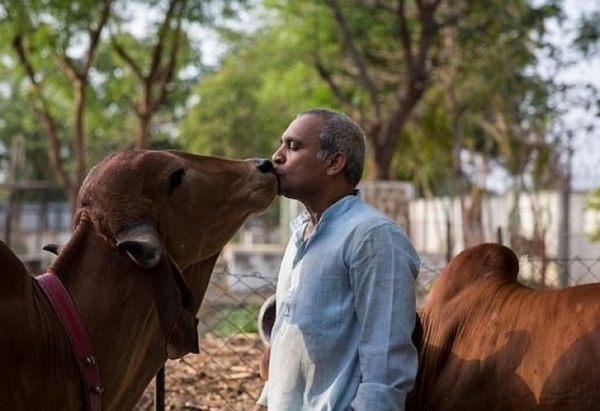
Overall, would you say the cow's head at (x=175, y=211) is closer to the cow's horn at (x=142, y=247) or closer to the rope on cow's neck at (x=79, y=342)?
the cow's horn at (x=142, y=247)

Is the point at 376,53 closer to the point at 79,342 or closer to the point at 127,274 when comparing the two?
the point at 127,274

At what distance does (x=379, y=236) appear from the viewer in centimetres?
312

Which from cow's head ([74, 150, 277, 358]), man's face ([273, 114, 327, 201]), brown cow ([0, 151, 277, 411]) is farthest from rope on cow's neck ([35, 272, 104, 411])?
man's face ([273, 114, 327, 201])

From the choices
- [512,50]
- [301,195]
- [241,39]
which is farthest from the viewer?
[241,39]

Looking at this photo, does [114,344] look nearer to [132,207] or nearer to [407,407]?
[132,207]

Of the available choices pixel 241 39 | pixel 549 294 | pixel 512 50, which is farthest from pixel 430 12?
pixel 241 39

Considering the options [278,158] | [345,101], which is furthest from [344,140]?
[345,101]

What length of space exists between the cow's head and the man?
0.49ft

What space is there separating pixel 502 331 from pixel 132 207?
1.45 meters

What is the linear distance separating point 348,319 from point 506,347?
2.71ft

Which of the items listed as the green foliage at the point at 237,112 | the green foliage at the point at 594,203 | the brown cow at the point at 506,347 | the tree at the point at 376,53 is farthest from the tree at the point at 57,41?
the green foliage at the point at 237,112

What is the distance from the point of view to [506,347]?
3.78m

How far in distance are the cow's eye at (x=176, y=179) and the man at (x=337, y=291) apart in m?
0.31

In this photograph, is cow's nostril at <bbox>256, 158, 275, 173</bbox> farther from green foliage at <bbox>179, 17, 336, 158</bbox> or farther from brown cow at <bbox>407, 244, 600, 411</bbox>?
green foliage at <bbox>179, 17, 336, 158</bbox>
